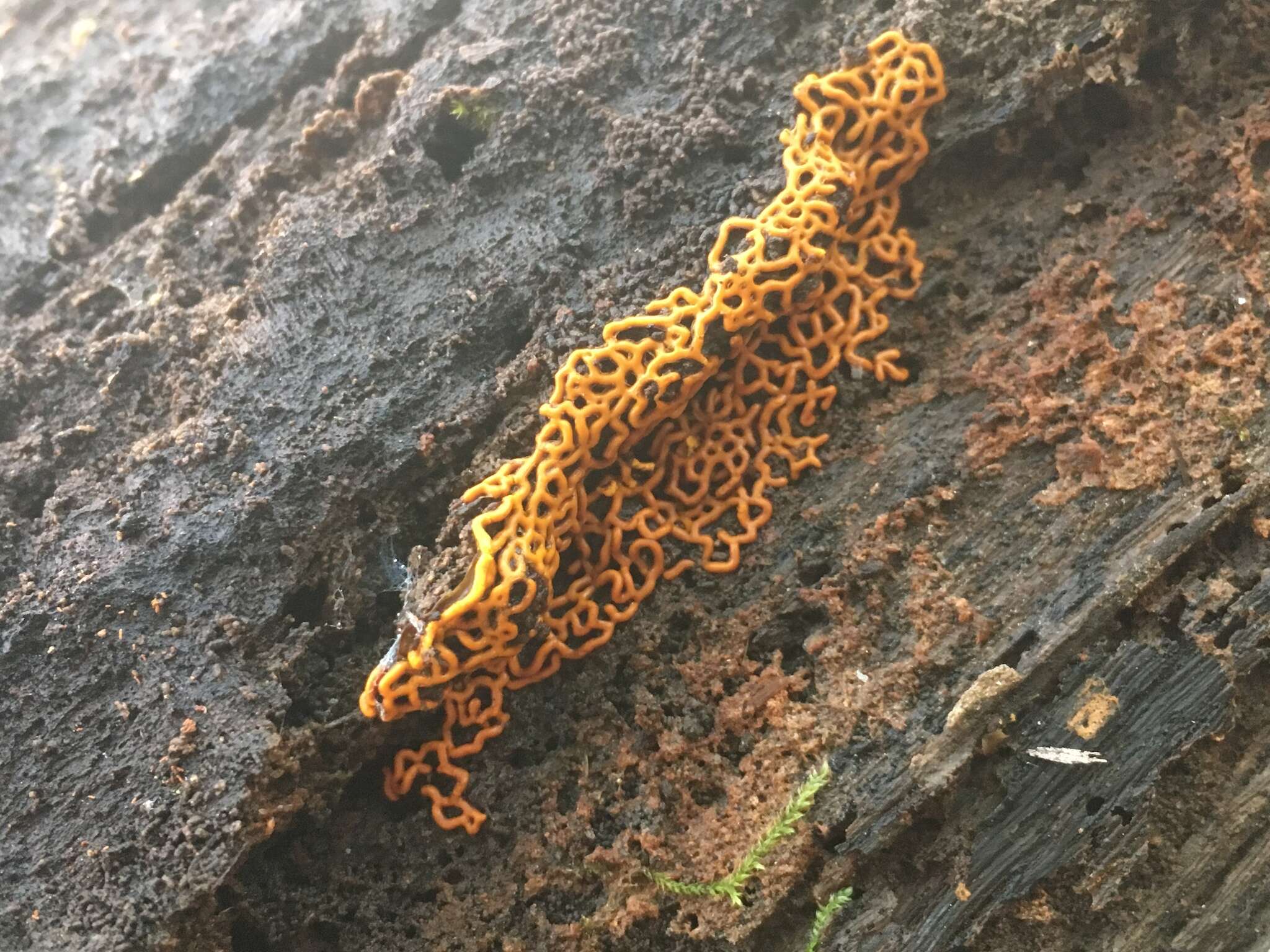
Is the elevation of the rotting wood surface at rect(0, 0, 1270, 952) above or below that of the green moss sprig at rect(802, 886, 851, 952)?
above

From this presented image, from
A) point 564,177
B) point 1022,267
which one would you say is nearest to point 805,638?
point 1022,267

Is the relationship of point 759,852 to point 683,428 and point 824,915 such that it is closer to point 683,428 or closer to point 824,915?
point 824,915

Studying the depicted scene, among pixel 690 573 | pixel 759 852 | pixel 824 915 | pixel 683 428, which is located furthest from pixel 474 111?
pixel 824 915

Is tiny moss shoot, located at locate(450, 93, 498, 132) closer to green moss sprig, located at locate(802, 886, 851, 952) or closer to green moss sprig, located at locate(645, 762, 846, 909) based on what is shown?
green moss sprig, located at locate(645, 762, 846, 909)

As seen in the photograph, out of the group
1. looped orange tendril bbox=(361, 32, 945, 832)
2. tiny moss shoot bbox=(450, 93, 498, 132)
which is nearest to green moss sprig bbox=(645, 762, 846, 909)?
looped orange tendril bbox=(361, 32, 945, 832)

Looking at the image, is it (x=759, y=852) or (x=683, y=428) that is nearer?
(x=759, y=852)
